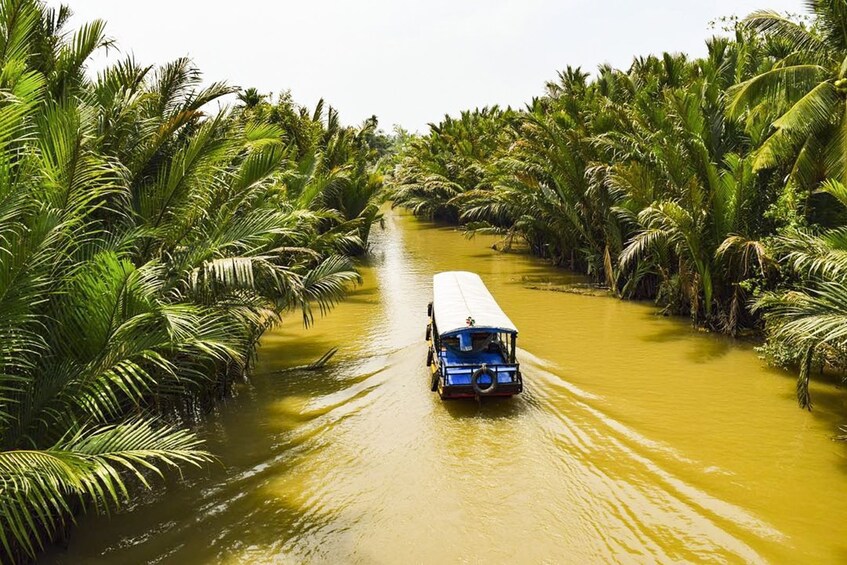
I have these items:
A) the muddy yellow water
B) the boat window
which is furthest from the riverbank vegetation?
the boat window

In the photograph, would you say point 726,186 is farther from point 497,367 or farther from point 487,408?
point 487,408

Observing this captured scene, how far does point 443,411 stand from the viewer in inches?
377

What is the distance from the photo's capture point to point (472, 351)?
10.5 meters

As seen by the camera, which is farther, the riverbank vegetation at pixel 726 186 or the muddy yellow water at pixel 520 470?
the riverbank vegetation at pixel 726 186

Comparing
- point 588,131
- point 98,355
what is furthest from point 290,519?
point 588,131

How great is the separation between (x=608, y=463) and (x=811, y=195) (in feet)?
23.6

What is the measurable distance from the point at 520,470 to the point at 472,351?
122 inches

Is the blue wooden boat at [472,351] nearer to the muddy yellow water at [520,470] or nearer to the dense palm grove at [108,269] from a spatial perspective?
the muddy yellow water at [520,470]

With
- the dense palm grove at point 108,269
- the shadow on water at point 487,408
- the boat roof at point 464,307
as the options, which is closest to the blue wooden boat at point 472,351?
the boat roof at point 464,307

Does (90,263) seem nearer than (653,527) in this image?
Yes

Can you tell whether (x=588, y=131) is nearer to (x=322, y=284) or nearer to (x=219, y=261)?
(x=322, y=284)

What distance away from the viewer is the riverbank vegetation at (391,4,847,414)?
32.0ft

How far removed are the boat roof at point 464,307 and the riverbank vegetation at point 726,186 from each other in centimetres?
406

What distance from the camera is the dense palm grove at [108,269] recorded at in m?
4.50
